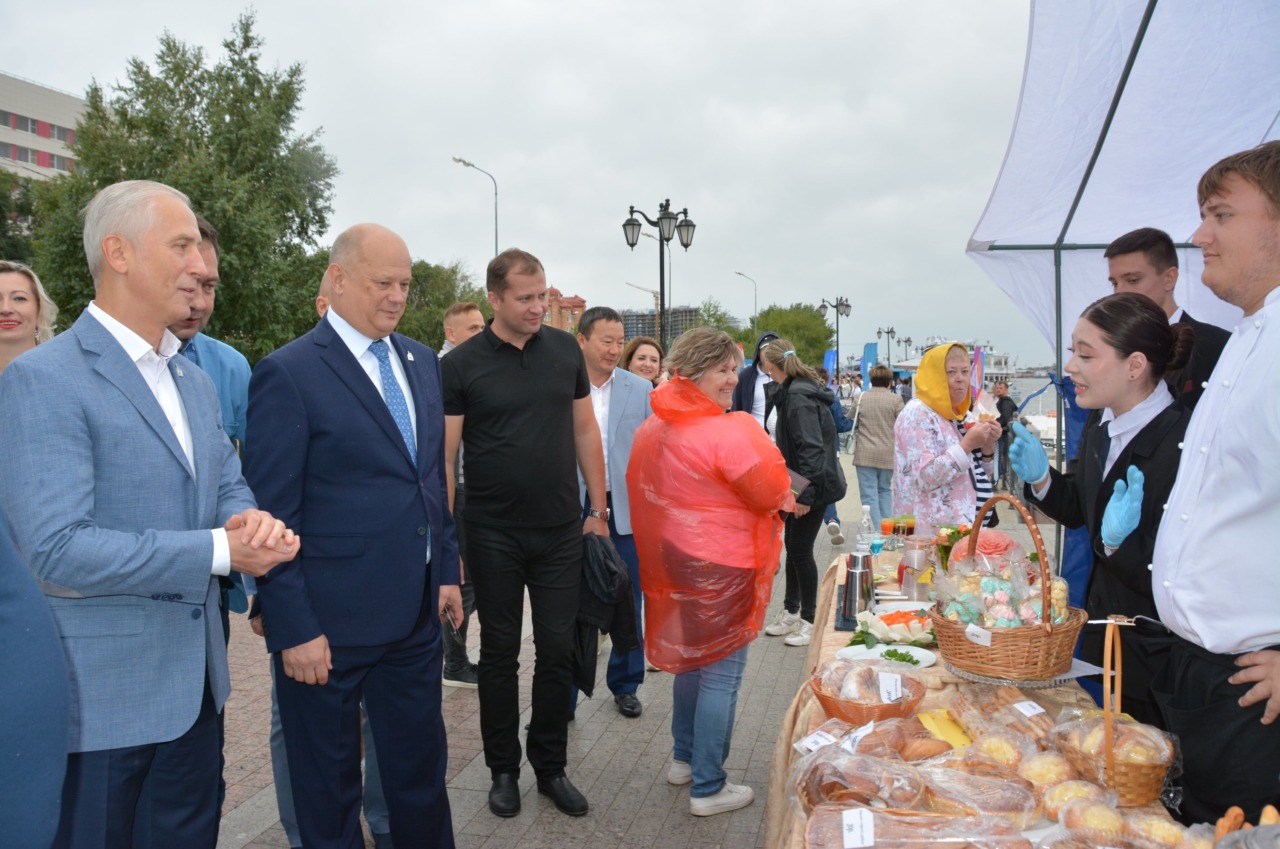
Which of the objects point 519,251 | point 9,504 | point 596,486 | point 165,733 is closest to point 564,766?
point 596,486

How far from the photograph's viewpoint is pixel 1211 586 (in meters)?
1.77

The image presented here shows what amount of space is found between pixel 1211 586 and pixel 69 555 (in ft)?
8.04

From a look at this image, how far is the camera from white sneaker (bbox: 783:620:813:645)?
5.66 metres

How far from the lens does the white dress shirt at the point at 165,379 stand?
75.3 inches

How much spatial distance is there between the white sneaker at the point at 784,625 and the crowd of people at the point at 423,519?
6.17 feet

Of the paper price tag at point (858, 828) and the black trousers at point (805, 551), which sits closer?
the paper price tag at point (858, 828)

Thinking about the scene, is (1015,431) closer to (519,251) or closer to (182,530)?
(519,251)

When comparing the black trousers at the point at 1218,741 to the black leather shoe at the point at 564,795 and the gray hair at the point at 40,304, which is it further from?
the gray hair at the point at 40,304

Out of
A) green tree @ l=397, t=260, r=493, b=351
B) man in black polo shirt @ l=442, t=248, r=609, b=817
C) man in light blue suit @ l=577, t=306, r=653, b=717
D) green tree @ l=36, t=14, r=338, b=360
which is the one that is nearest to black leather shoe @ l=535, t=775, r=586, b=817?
man in black polo shirt @ l=442, t=248, r=609, b=817

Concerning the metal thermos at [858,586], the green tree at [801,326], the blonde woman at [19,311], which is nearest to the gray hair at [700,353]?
the metal thermos at [858,586]

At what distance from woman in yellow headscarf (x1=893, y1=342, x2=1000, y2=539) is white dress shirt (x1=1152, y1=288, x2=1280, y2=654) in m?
2.46

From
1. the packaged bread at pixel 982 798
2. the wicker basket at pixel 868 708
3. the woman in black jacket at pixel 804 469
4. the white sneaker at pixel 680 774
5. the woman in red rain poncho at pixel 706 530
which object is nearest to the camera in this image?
the packaged bread at pixel 982 798

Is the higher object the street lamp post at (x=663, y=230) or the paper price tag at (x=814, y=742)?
the street lamp post at (x=663, y=230)

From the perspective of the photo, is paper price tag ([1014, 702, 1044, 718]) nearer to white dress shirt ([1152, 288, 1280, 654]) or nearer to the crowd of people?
the crowd of people
